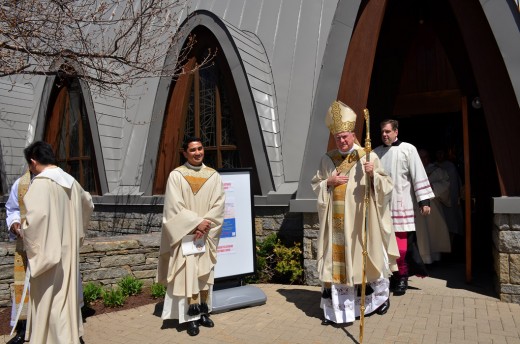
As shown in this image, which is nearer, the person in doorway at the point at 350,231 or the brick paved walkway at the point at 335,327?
the brick paved walkway at the point at 335,327

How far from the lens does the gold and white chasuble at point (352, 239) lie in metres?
4.46

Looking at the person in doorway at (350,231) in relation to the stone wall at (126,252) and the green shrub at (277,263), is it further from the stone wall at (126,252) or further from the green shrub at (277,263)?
the stone wall at (126,252)

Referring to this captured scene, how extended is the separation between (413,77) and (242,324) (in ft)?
17.6

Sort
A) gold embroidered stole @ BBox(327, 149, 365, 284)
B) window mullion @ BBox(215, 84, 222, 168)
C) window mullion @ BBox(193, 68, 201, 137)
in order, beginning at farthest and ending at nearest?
1. window mullion @ BBox(193, 68, 201, 137)
2. window mullion @ BBox(215, 84, 222, 168)
3. gold embroidered stole @ BBox(327, 149, 365, 284)

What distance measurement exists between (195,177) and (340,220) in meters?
1.63

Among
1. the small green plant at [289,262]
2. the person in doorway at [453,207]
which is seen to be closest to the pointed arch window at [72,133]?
the small green plant at [289,262]

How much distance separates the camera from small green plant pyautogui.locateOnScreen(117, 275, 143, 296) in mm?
5864

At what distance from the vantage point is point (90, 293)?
18.4ft

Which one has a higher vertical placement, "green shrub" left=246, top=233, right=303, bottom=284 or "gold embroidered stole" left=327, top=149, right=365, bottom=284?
"gold embroidered stole" left=327, top=149, right=365, bottom=284

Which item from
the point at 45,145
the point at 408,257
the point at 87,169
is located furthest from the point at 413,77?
the point at 87,169

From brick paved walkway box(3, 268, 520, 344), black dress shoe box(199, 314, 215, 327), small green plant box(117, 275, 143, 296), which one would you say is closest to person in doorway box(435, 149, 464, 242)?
brick paved walkway box(3, 268, 520, 344)

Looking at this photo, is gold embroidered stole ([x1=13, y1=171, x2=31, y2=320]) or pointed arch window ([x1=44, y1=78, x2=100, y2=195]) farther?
pointed arch window ([x1=44, y1=78, x2=100, y2=195])

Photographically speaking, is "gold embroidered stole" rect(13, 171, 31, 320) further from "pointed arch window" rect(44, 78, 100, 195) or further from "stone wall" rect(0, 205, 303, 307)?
"pointed arch window" rect(44, 78, 100, 195)

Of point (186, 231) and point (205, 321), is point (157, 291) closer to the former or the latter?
point (205, 321)
